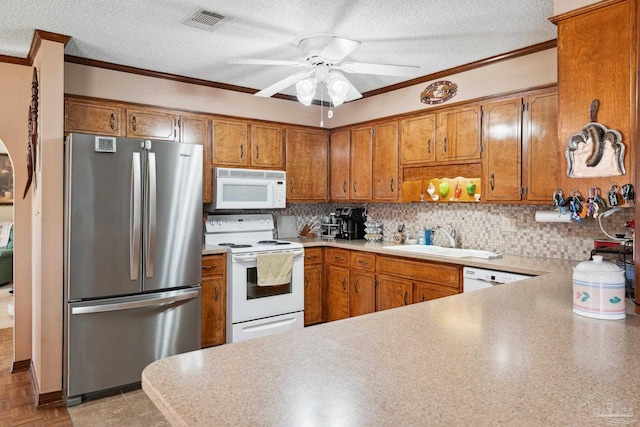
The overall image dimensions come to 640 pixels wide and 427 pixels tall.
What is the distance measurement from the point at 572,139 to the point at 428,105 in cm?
222

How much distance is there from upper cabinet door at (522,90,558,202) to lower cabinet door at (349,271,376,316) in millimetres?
1545

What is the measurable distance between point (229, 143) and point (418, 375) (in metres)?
3.48

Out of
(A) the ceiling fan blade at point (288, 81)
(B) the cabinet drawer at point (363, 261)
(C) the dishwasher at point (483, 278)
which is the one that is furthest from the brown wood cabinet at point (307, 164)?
(C) the dishwasher at point (483, 278)

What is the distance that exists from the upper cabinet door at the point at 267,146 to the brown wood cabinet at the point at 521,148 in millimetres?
2023

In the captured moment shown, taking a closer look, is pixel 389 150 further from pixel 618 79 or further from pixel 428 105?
pixel 618 79

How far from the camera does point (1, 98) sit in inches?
128

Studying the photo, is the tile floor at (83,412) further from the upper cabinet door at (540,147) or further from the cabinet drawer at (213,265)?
the upper cabinet door at (540,147)

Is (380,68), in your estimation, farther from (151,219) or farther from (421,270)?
(151,219)

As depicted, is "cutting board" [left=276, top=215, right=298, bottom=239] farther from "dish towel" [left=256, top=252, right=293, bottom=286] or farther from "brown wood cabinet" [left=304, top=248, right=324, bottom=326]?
"dish towel" [left=256, top=252, right=293, bottom=286]

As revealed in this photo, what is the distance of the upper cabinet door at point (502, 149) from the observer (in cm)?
317

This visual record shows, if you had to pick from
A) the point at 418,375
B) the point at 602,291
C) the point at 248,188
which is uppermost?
the point at 248,188

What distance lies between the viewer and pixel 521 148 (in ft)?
10.3

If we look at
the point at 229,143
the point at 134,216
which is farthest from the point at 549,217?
the point at 134,216

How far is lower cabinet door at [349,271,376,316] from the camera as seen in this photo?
3.90 m
